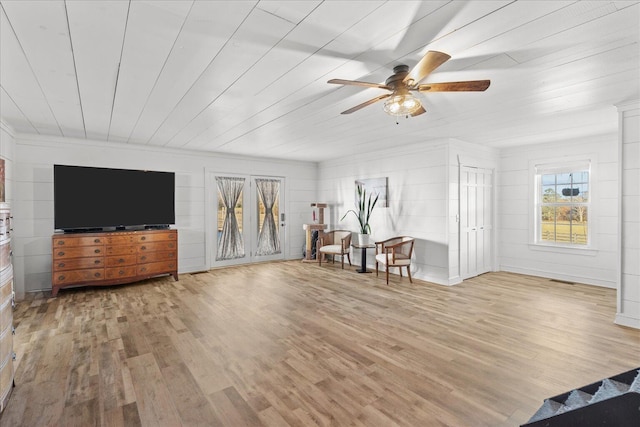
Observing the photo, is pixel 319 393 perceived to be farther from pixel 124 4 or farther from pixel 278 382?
pixel 124 4

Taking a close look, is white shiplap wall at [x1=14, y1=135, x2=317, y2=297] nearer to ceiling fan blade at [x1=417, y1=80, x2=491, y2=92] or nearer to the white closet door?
the white closet door

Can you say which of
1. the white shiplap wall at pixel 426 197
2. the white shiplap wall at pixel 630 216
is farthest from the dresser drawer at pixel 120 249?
the white shiplap wall at pixel 630 216

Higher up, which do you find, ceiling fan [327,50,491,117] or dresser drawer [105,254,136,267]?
ceiling fan [327,50,491,117]

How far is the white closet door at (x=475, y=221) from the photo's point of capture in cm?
531

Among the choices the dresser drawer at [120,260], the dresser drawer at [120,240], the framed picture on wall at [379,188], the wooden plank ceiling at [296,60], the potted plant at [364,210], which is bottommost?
the dresser drawer at [120,260]

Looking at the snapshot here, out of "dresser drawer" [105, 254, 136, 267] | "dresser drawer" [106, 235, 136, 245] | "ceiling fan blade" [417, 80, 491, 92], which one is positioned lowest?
"dresser drawer" [105, 254, 136, 267]

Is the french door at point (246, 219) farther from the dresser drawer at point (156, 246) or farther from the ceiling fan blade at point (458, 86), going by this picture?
the ceiling fan blade at point (458, 86)

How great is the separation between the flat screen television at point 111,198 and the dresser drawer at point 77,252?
38 cm

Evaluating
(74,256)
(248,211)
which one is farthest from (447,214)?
Result: (74,256)

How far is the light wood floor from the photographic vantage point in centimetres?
192

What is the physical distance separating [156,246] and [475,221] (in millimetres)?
5733

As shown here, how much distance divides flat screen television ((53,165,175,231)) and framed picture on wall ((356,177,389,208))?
3827mm

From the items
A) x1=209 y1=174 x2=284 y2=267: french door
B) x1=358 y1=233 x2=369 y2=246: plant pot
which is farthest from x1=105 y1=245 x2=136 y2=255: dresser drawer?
x1=358 y1=233 x2=369 y2=246: plant pot

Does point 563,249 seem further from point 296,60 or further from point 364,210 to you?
point 296,60
